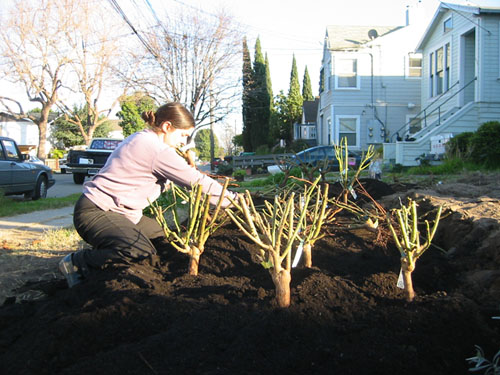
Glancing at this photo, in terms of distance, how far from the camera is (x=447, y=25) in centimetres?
1731

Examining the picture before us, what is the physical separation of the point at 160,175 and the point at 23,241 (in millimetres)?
2887

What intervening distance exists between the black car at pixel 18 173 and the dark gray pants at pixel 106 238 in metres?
7.42

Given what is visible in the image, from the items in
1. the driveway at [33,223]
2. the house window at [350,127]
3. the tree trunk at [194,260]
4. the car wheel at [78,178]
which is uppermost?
the house window at [350,127]

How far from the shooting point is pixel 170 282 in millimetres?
2299

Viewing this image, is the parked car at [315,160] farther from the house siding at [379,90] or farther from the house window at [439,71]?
the house window at [439,71]

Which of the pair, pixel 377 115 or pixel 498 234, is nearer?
pixel 498 234

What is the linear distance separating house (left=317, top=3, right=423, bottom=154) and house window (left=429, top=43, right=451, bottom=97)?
3.72m

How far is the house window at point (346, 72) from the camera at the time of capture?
23000 mm

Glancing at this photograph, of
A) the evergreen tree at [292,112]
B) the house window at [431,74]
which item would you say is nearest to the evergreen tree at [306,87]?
the evergreen tree at [292,112]

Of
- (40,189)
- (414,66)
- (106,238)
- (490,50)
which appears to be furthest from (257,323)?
(414,66)

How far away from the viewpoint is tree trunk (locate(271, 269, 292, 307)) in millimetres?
1878

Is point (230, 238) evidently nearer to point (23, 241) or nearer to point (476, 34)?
point (23, 241)

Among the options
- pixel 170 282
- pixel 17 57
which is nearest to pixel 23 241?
pixel 170 282

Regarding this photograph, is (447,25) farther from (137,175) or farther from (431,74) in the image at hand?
(137,175)
